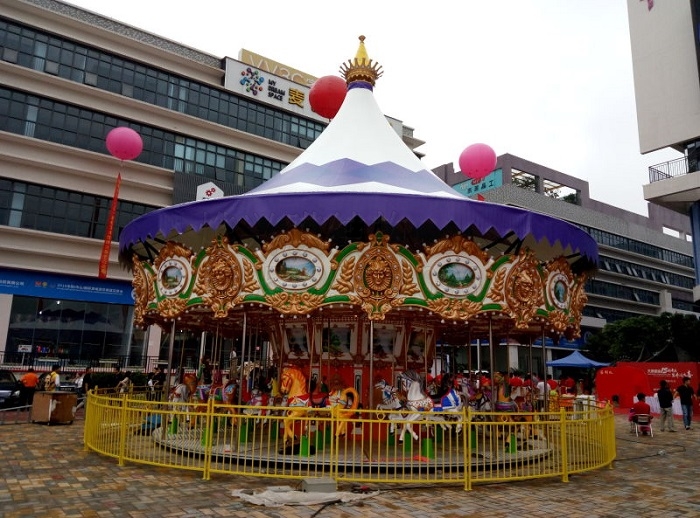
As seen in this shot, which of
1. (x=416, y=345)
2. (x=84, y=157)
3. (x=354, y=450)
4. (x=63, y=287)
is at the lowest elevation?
(x=354, y=450)

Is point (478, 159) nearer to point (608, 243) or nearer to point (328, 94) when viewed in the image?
point (328, 94)

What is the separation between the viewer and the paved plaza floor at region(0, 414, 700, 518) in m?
6.95

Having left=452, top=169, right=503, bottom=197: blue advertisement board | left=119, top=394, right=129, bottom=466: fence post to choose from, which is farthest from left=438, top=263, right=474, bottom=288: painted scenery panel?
left=452, top=169, right=503, bottom=197: blue advertisement board

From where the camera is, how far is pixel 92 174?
30.0 m

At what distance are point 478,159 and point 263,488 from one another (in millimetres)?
9601

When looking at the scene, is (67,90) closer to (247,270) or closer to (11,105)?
(11,105)

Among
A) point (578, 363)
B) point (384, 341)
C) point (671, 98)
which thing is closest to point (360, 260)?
point (384, 341)

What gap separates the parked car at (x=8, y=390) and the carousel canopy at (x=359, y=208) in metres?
8.10

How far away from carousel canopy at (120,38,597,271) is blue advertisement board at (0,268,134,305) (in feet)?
57.7

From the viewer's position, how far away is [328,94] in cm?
1411

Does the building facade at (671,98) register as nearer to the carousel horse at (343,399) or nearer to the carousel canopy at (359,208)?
the carousel canopy at (359,208)

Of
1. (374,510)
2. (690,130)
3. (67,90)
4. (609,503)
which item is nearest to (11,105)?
(67,90)

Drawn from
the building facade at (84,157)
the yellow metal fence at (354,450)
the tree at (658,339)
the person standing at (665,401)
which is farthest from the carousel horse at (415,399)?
the tree at (658,339)

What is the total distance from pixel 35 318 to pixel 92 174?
8094 mm
